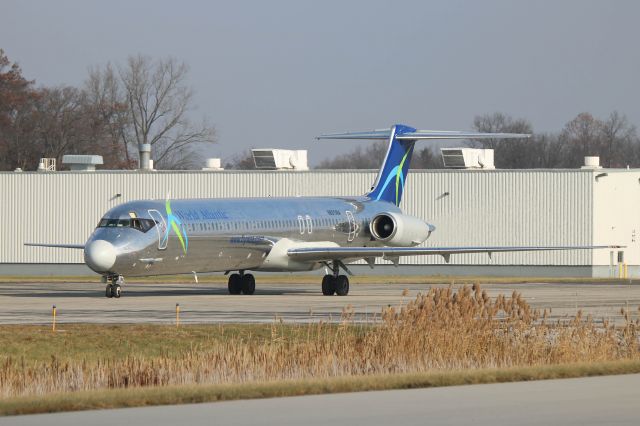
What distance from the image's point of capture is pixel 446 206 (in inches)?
2657

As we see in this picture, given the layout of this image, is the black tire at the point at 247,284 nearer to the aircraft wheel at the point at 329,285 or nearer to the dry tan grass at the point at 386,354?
the aircraft wheel at the point at 329,285

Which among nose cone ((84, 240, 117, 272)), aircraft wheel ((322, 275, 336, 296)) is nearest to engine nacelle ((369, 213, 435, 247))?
aircraft wheel ((322, 275, 336, 296))

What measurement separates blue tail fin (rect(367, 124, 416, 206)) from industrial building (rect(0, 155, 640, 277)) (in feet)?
51.5

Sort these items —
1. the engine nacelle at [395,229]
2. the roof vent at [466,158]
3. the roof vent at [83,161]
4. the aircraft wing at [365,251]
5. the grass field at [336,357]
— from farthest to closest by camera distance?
the roof vent at [83,161], the roof vent at [466,158], the engine nacelle at [395,229], the aircraft wing at [365,251], the grass field at [336,357]

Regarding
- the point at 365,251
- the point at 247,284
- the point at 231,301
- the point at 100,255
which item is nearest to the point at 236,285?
the point at 247,284

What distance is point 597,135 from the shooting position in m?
155

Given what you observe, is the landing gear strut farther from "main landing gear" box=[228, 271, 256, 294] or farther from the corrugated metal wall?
the corrugated metal wall

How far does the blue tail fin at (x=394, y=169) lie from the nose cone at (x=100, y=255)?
14.3 meters

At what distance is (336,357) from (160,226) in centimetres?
2053

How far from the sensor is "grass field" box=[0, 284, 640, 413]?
17.5 meters

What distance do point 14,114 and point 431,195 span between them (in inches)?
1984

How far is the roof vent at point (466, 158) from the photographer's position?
68125 mm

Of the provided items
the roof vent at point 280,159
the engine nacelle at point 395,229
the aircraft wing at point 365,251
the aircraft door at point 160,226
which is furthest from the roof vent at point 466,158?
the aircraft door at point 160,226

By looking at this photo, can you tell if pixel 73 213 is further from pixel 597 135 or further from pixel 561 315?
pixel 597 135
